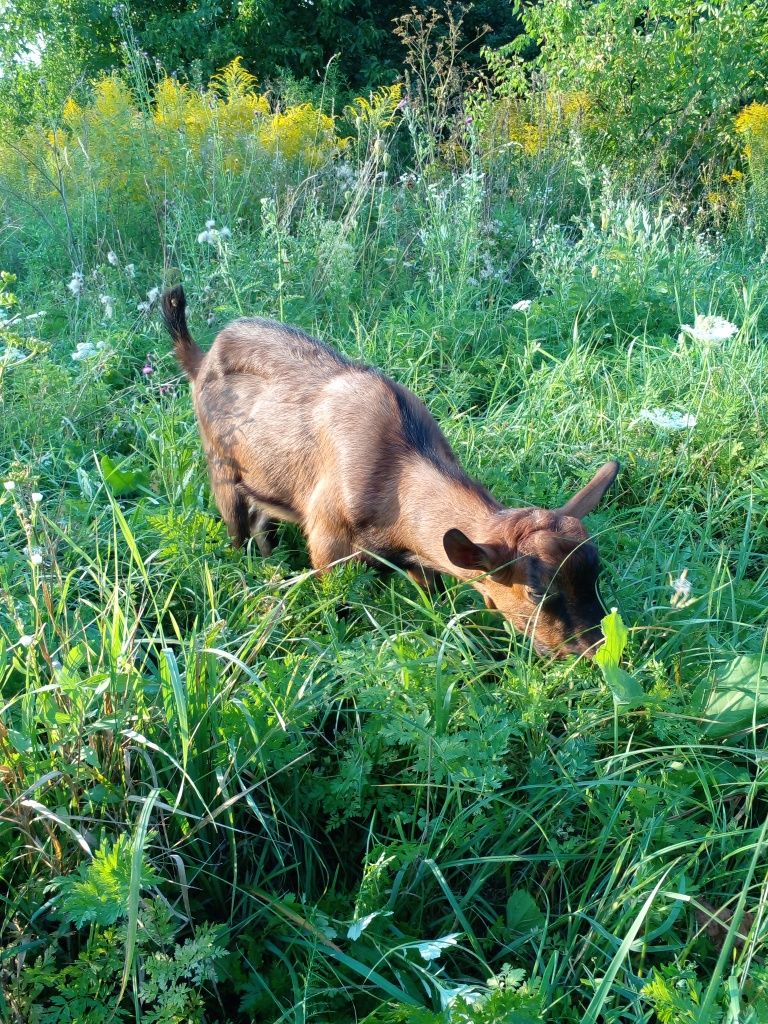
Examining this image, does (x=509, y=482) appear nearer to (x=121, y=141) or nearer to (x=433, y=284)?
(x=433, y=284)

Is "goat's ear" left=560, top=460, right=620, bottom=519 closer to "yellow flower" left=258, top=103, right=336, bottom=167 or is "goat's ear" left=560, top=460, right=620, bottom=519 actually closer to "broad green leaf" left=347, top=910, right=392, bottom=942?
"broad green leaf" left=347, top=910, right=392, bottom=942

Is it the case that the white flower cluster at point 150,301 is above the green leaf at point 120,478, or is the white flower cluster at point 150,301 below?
above

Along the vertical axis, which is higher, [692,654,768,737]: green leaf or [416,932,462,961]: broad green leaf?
[416,932,462,961]: broad green leaf

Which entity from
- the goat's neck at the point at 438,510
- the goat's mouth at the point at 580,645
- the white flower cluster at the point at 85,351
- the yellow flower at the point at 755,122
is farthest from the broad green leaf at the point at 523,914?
the yellow flower at the point at 755,122

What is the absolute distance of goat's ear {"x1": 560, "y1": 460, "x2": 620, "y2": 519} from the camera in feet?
9.93

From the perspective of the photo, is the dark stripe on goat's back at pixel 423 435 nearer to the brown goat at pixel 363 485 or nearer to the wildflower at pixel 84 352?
the brown goat at pixel 363 485

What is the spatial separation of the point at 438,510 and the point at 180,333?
1.83 m

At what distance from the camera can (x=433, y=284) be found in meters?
5.57

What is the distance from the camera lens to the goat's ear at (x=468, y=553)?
2.77 metres

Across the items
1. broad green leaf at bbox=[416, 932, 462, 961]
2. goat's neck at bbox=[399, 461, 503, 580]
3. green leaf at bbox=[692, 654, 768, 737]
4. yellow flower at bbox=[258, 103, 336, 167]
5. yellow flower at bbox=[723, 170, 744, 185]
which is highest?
yellow flower at bbox=[258, 103, 336, 167]

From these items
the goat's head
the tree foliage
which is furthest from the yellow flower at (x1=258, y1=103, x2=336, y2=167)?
the tree foliage

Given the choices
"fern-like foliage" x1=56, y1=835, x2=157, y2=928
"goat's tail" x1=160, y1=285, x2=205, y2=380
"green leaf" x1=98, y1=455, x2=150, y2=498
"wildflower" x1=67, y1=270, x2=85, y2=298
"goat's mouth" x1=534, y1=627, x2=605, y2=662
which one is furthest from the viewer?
"wildflower" x1=67, y1=270, x2=85, y2=298

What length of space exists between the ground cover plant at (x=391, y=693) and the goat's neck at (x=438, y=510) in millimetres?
188

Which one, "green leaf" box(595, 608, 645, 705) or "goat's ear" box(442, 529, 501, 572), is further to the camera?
"goat's ear" box(442, 529, 501, 572)
